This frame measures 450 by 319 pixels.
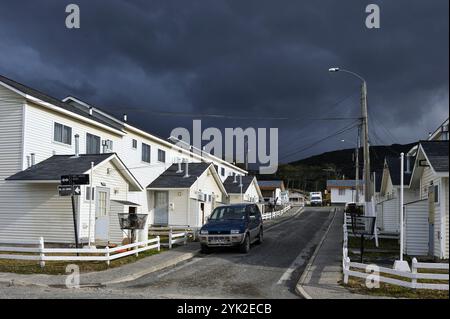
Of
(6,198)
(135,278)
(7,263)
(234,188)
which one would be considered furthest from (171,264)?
(234,188)

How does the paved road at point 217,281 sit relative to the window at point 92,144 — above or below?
below

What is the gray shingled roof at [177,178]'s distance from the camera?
34.1 m

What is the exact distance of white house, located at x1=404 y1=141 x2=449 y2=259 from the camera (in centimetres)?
1680

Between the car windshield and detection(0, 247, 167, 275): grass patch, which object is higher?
the car windshield

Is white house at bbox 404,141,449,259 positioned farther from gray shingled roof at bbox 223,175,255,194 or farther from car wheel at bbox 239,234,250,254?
gray shingled roof at bbox 223,175,255,194

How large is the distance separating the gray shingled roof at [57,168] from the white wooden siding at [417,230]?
12441 millimetres

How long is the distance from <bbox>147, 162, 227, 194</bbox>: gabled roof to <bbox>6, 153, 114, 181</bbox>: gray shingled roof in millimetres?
12430

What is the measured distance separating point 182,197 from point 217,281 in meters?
20.6

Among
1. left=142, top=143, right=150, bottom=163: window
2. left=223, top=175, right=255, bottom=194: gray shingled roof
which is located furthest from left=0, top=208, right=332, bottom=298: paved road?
left=223, top=175, right=255, bottom=194: gray shingled roof

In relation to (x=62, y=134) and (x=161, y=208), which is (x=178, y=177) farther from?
(x=62, y=134)

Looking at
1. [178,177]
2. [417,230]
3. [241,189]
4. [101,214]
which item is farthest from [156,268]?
[241,189]

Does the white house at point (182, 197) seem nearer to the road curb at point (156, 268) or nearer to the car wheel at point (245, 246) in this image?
the car wheel at point (245, 246)

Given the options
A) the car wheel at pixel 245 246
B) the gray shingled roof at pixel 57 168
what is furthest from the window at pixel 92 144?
the car wheel at pixel 245 246
